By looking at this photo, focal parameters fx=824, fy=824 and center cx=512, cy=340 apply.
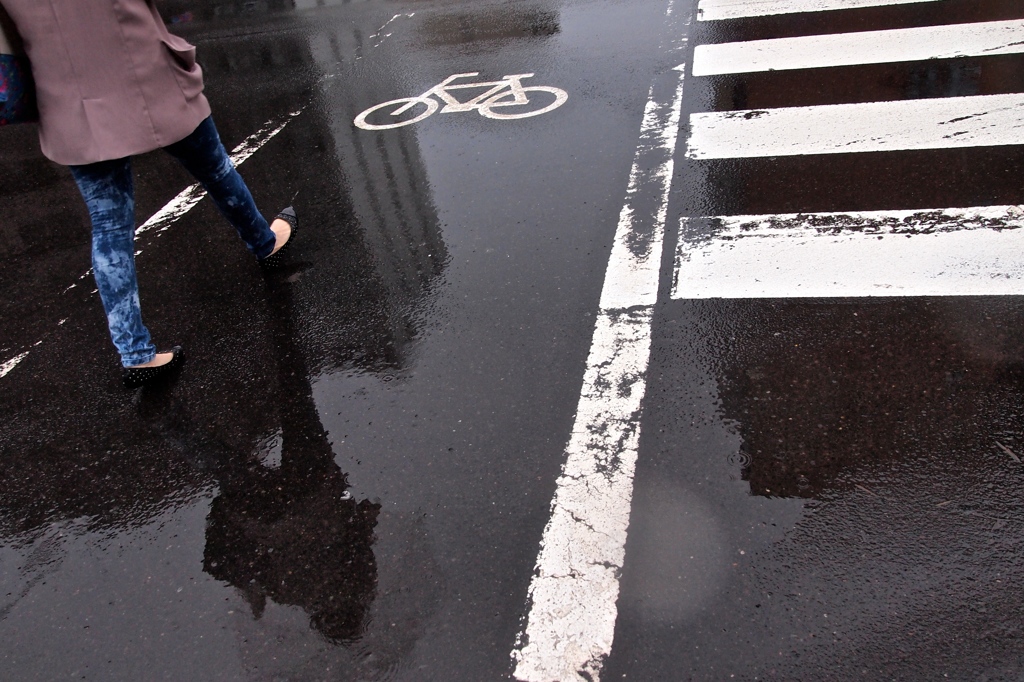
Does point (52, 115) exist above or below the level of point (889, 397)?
above

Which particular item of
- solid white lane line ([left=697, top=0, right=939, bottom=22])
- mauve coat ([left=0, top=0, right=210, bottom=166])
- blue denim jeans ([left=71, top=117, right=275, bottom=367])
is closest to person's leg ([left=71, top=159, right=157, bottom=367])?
blue denim jeans ([left=71, top=117, right=275, bottom=367])

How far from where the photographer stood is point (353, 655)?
253 cm

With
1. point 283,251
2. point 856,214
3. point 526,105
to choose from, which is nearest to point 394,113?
point 526,105

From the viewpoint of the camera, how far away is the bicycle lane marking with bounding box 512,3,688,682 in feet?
8.06

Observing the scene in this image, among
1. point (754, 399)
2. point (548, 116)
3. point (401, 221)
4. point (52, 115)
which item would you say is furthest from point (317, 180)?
point (754, 399)

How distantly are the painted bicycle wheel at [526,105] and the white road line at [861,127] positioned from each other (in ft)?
3.89

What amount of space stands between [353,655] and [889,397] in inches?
85.2

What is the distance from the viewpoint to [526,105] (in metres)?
6.50

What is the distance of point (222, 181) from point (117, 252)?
2.27 feet

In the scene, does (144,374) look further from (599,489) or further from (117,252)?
(599,489)

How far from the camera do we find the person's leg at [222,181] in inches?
161

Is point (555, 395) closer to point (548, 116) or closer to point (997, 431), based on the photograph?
point (997, 431)

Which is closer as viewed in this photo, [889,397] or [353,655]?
[353,655]

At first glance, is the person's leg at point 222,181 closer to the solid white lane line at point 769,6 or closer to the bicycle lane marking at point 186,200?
the bicycle lane marking at point 186,200
